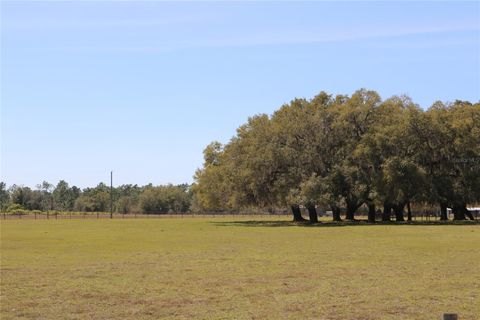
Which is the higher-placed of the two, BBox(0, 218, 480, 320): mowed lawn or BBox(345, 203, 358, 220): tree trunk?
BBox(345, 203, 358, 220): tree trunk

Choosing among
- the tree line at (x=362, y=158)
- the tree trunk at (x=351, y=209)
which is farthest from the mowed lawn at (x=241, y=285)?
the tree trunk at (x=351, y=209)

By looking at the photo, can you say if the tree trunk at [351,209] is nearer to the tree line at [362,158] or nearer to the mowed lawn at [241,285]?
the tree line at [362,158]

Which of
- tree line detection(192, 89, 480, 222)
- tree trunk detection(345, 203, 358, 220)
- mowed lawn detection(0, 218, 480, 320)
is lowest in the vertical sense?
mowed lawn detection(0, 218, 480, 320)

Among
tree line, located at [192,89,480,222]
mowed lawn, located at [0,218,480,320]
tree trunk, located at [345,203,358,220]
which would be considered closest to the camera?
mowed lawn, located at [0,218,480,320]

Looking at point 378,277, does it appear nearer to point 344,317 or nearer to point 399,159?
point 344,317

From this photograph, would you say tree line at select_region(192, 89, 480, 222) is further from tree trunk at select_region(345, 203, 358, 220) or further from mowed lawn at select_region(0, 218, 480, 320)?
mowed lawn at select_region(0, 218, 480, 320)

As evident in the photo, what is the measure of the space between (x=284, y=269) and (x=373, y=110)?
5279 cm

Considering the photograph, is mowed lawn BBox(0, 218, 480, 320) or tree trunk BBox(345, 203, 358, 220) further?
tree trunk BBox(345, 203, 358, 220)

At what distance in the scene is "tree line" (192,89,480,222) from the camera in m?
64.4

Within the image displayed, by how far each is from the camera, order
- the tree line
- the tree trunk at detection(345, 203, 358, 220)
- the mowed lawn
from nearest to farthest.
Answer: the mowed lawn, the tree line, the tree trunk at detection(345, 203, 358, 220)

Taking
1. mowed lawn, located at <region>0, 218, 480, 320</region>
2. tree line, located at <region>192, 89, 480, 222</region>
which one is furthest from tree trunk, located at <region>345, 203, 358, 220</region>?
mowed lawn, located at <region>0, 218, 480, 320</region>

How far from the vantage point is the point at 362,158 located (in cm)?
6581

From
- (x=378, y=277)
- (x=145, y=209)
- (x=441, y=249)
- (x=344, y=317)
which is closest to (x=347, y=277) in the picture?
(x=378, y=277)

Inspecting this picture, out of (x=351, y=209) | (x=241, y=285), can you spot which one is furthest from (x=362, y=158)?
(x=241, y=285)
